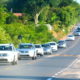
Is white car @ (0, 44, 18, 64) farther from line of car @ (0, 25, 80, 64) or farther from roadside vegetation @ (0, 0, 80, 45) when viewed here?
roadside vegetation @ (0, 0, 80, 45)

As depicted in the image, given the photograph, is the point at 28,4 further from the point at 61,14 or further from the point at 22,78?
the point at 22,78

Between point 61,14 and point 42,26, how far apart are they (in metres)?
31.7

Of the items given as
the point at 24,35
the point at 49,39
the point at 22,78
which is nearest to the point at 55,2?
the point at 49,39

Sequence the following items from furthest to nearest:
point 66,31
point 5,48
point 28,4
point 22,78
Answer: point 66,31
point 28,4
point 5,48
point 22,78

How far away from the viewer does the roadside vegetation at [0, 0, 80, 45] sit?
243 feet

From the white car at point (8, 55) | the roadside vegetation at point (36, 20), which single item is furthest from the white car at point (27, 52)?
the roadside vegetation at point (36, 20)

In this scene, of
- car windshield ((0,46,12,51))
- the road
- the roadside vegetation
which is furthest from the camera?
the roadside vegetation

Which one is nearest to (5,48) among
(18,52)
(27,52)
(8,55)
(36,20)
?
(8,55)

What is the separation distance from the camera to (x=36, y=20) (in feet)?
370

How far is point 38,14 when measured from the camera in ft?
374

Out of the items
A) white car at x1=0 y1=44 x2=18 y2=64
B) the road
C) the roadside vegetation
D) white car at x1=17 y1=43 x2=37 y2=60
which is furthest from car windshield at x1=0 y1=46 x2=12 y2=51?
the roadside vegetation

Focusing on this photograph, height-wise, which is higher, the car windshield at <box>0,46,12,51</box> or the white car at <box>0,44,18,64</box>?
the car windshield at <box>0,46,12,51</box>

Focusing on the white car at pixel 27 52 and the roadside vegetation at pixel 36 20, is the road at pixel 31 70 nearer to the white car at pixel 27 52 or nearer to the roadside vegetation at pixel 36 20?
the white car at pixel 27 52

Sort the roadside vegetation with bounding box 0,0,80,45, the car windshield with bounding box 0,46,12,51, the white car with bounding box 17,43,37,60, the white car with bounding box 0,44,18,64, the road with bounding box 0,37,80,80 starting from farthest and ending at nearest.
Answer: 1. the roadside vegetation with bounding box 0,0,80,45
2. the white car with bounding box 17,43,37,60
3. the car windshield with bounding box 0,46,12,51
4. the white car with bounding box 0,44,18,64
5. the road with bounding box 0,37,80,80
